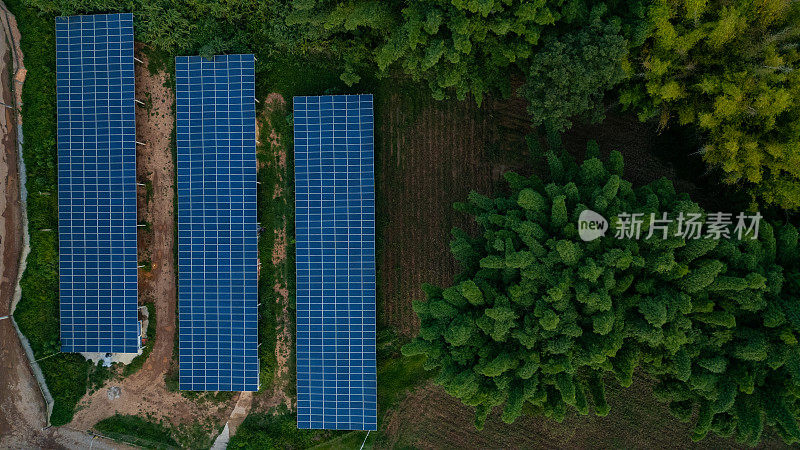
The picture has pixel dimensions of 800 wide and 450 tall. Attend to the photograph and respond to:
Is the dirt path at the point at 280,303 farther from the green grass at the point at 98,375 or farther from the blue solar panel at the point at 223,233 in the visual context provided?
the green grass at the point at 98,375

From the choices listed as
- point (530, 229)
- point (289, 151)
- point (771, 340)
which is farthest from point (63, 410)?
point (771, 340)

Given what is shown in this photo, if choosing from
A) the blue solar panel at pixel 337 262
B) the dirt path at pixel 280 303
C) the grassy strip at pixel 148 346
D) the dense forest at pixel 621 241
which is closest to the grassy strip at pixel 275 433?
the dirt path at pixel 280 303

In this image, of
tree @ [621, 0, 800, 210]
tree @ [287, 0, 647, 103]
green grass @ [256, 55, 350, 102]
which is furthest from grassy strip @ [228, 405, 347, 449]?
tree @ [621, 0, 800, 210]

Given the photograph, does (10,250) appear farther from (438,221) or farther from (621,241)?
(621,241)

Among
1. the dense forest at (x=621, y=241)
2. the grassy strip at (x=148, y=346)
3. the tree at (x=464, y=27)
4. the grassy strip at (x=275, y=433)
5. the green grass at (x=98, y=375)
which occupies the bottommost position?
the grassy strip at (x=275, y=433)

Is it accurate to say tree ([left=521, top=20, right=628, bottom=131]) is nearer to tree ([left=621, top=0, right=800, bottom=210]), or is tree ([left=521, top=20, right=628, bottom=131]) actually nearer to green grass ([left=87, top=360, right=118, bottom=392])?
tree ([left=621, top=0, right=800, bottom=210])
